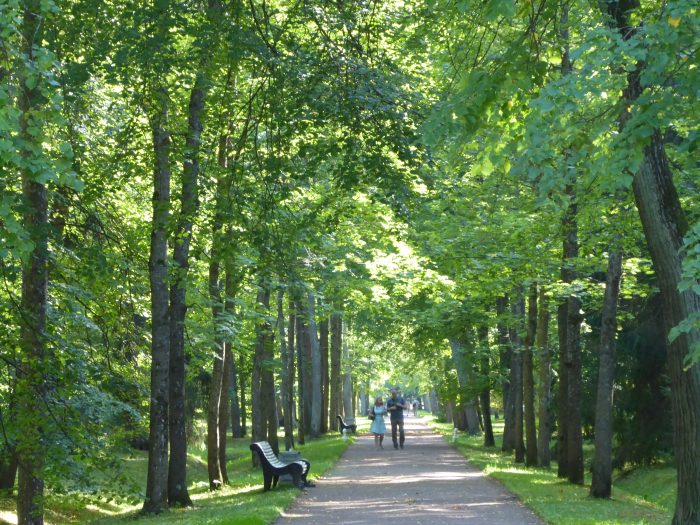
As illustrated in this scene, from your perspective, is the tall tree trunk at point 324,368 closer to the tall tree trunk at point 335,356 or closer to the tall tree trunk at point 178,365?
the tall tree trunk at point 335,356

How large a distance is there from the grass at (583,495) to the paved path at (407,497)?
1.10 feet

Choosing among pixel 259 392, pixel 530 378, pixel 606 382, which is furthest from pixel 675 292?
pixel 259 392

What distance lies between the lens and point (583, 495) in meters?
16.9

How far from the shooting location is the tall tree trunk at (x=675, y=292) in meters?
9.41

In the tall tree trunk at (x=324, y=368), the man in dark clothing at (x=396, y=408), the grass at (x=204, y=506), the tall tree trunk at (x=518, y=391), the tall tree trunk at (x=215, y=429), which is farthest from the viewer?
the tall tree trunk at (x=324, y=368)

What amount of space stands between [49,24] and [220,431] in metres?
14.7

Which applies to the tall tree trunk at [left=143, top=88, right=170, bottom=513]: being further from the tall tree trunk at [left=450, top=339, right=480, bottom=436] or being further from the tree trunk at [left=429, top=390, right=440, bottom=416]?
the tree trunk at [left=429, top=390, right=440, bottom=416]

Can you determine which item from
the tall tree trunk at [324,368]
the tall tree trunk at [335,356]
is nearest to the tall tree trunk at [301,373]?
the tall tree trunk at [324,368]

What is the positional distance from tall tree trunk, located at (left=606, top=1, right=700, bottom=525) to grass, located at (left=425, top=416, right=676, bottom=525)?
3072 mm

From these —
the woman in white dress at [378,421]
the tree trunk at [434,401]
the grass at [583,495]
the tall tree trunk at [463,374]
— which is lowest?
the grass at [583,495]

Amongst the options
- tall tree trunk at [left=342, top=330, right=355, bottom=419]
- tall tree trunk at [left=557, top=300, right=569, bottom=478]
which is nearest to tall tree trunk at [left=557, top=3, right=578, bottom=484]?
tall tree trunk at [left=557, top=300, right=569, bottom=478]

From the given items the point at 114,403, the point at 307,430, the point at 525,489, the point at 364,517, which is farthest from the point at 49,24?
the point at 307,430

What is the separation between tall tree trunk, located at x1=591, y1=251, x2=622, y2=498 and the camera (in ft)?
53.3

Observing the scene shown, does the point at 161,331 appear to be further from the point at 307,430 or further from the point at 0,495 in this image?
the point at 307,430
